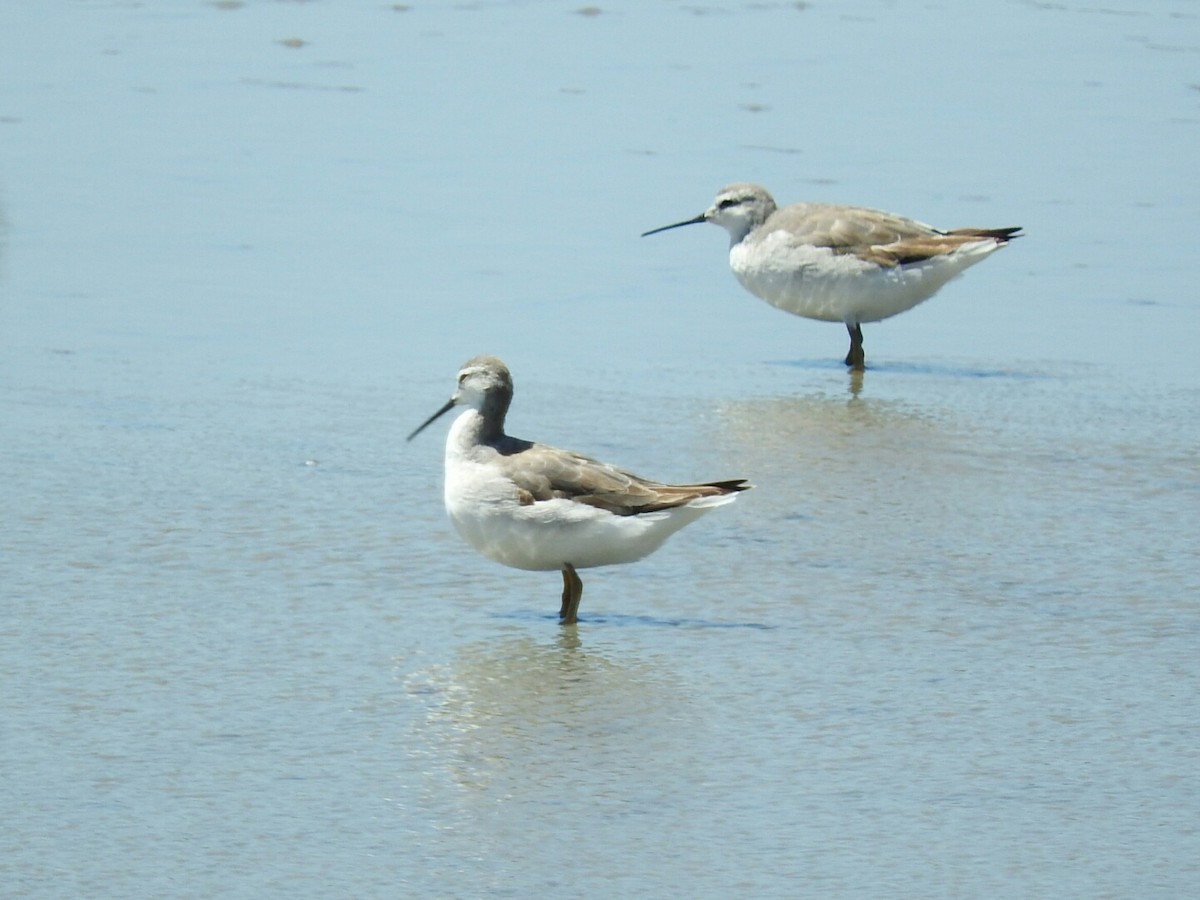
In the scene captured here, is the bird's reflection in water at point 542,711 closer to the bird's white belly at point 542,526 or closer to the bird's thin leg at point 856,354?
the bird's white belly at point 542,526

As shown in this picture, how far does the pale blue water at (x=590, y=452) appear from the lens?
17.8ft

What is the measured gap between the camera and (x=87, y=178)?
1347 centimetres

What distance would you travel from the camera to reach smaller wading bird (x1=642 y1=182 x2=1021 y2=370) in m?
11.6

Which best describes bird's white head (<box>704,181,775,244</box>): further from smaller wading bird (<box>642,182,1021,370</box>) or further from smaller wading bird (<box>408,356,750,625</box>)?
smaller wading bird (<box>408,356,750,625</box>)

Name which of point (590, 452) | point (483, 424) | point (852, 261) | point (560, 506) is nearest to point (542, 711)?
point (560, 506)

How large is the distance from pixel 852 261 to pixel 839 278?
131mm

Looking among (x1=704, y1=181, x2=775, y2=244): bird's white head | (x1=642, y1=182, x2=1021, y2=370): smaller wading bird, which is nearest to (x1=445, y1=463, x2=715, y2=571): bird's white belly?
(x1=642, y1=182, x2=1021, y2=370): smaller wading bird

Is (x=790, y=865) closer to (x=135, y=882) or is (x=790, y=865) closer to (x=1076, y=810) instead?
(x=1076, y=810)

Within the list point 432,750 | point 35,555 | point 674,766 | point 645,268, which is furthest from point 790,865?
point 645,268

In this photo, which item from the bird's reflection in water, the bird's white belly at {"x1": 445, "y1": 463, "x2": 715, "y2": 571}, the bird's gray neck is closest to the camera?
the bird's reflection in water

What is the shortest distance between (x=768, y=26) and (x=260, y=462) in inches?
423

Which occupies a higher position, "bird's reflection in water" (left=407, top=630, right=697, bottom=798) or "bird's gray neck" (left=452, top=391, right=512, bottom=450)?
"bird's gray neck" (left=452, top=391, right=512, bottom=450)

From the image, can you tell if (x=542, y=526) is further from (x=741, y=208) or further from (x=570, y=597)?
(x=741, y=208)

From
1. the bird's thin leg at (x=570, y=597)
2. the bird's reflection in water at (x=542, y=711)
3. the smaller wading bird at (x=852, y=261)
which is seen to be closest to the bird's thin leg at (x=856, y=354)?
the smaller wading bird at (x=852, y=261)
